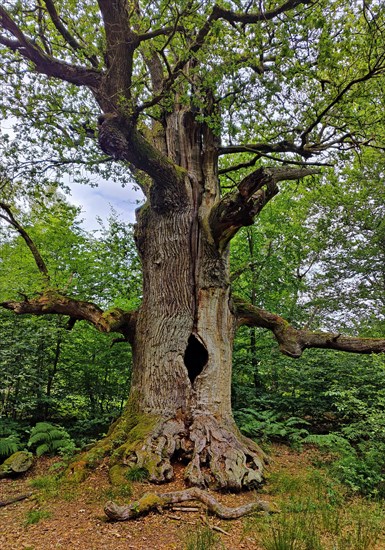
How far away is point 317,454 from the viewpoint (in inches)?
240

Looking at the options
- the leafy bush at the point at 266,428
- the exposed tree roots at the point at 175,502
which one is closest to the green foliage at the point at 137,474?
the exposed tree roots at the point at 175,502

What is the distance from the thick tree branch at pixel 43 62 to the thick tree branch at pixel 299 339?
4.16 metres

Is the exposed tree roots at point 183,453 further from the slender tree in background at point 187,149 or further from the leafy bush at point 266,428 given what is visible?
the leafy bush at point 266,428

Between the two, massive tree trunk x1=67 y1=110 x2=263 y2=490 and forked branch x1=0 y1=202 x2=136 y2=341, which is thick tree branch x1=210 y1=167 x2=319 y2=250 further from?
forked branch x1=0 y1=202 x2=136 y2=341

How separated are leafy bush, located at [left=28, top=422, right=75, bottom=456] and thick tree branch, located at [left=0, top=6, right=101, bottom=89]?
5653 mm

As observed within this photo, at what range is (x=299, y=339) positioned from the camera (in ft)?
18.9

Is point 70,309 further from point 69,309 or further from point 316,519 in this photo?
point 316,519

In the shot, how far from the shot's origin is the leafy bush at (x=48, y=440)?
5738 millimetres

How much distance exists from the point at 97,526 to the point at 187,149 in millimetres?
6123

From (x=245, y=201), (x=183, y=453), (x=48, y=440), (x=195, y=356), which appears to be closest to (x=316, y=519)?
(x=183, y=453)

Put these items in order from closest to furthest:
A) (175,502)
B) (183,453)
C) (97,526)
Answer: (97,526) → (175,502) → (183,453)

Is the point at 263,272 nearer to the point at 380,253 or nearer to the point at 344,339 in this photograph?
the point at 344,339

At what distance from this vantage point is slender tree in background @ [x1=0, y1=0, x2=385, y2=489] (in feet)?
14.9

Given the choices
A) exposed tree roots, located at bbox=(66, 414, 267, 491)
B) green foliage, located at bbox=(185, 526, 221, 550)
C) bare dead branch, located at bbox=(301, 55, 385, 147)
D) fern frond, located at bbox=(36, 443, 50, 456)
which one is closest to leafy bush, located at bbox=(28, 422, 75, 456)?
fern frond, located at bbox=(36, 443, 50, 456)
